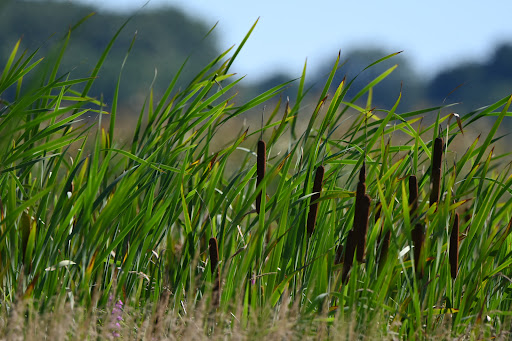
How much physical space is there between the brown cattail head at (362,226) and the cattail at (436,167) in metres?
0.32

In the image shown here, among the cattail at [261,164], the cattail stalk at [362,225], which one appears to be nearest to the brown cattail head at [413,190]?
the cattail stalk at [362,225]

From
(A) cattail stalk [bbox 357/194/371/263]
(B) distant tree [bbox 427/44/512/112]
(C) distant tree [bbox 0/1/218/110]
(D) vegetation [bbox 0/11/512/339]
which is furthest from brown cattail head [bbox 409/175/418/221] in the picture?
(B) distant tree [bbox 427/44/512/112]

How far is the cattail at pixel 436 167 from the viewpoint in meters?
1.96

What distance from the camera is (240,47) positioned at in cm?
233

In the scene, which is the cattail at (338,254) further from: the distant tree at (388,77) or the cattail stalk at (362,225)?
the distant tree at (388,77)

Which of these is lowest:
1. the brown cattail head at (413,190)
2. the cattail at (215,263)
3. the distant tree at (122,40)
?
the cattail at (215,263)

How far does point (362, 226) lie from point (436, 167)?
36 centimetres

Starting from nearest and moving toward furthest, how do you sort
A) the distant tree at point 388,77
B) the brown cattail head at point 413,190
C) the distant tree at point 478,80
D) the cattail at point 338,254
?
the brown cattail head at point 413,190 < the cattail at point 338,254 < the distant tree at point 478,80 < the distant tree at point 388,77

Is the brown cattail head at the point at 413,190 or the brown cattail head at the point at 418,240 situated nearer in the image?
the brown cattail head at the point at 418,240

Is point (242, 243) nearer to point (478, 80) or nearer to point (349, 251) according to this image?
point (349, 251)

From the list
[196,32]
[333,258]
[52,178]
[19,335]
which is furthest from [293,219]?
[196,32]

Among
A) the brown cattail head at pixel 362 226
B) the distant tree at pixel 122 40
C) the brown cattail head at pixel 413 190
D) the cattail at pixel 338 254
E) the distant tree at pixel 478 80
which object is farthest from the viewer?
the distant tree at pixel 478 80

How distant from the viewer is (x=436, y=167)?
1.99m

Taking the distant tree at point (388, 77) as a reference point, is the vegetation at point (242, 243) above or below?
below
